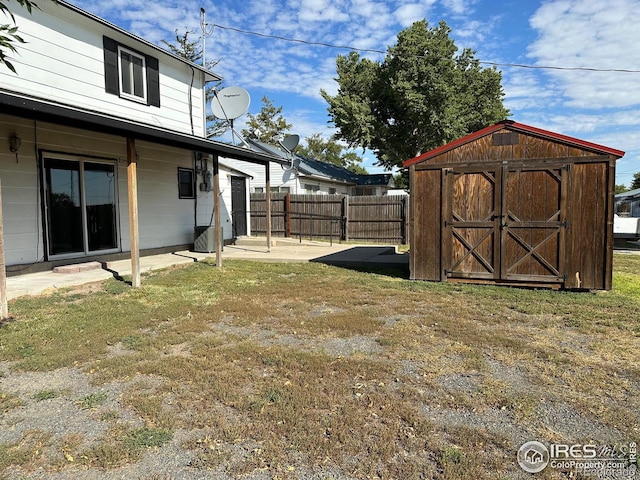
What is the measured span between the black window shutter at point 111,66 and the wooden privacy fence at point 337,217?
26.7 ft

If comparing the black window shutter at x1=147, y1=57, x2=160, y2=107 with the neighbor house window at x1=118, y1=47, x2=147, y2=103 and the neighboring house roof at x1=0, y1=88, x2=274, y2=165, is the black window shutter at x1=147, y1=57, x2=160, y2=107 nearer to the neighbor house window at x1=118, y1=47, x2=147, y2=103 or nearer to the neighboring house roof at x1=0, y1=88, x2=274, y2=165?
the neighbor house window at x1=118, y1=47, x2=147, y2=103

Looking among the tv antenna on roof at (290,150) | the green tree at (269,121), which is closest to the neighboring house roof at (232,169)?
the tv antenna on roof at (290,150)

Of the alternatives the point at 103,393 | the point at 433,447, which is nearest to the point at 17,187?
the point at 103,393

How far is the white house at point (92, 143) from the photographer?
689 cm

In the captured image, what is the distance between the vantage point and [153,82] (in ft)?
31.7

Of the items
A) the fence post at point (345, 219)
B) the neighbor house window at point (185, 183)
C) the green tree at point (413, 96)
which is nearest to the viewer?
the neighbor house window at point (185, 183)

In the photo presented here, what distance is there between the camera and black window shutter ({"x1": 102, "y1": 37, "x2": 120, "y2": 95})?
28.1 feet

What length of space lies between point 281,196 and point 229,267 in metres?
8.63

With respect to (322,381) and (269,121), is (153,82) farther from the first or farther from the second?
(269,121)

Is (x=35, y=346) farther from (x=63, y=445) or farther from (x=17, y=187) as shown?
(x=17, y=187)

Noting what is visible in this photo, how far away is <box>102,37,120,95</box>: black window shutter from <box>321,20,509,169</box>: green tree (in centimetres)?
1614

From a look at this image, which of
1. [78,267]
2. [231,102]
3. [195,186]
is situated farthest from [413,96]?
[78,267]

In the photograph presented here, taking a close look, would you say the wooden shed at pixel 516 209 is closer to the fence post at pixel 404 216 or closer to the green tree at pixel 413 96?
the fence post at pixel 404 216

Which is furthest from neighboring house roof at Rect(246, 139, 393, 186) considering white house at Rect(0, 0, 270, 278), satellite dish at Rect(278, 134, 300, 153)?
white house at Rect(0, 0, 270, 278)
